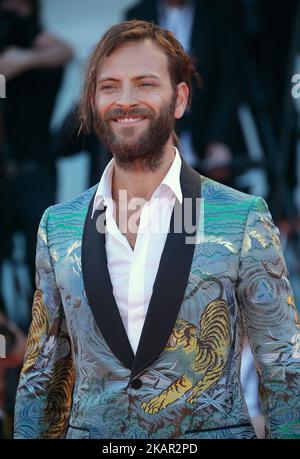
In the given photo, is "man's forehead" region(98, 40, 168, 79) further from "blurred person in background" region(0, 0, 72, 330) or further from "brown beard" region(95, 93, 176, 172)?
"blurred person in background" region(0, 0, 72, 330)

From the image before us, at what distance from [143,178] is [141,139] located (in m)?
0.14

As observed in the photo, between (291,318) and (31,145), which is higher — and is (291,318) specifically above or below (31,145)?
above

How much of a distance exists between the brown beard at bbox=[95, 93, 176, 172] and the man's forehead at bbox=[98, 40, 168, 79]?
11cm

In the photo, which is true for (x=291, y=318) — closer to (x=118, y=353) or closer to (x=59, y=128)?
(x=118, y=353)

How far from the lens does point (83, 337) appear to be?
3207mm

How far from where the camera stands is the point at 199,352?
312 cm

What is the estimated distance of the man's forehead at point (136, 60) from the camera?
3.31 metres

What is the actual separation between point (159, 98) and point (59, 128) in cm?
302

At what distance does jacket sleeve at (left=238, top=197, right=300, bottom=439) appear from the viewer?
314 centimetres

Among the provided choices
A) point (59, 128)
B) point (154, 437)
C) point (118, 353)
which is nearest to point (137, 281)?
point (118, 353)

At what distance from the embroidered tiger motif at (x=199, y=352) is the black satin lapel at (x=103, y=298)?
0.43ft

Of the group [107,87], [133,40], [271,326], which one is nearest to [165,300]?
[271,326]

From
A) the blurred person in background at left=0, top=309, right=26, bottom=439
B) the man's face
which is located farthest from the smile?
the blurred person in background at left=0, top=309, right=26, bottom=439
